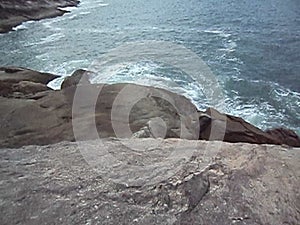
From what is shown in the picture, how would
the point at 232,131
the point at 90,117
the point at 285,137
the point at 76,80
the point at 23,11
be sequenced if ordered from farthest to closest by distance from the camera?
the point at 23,11
the point at 76,80
the point at 285,137
the point at 232,131
the point at 90,117

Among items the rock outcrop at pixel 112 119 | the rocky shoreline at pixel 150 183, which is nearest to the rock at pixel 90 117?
the rock outcrop at pixel 112 119

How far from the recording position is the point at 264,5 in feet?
119

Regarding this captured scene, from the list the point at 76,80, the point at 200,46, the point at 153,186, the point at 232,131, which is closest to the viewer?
the point at 153,186

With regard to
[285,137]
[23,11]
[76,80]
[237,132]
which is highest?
[237,132]

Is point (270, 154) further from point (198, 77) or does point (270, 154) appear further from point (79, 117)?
point (198, 77)

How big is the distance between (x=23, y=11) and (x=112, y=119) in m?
30.6

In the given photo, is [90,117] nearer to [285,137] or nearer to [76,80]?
[285,137]

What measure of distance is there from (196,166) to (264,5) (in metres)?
35.1

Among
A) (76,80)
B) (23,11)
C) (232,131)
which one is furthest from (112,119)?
(23,11)

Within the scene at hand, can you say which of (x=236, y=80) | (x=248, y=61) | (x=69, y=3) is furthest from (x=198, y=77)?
(x=69, y=3)

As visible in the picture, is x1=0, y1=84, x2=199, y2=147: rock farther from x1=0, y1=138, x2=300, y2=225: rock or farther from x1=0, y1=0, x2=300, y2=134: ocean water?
x1=0, y1=0, x2=300, y2=134: ocean water

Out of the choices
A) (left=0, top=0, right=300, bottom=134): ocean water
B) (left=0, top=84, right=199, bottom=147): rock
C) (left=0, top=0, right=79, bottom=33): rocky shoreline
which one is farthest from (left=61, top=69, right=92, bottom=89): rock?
(left=0, top=0, right=79, bottom=33): rocky shoreline

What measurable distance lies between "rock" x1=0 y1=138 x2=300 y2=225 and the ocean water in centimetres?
947

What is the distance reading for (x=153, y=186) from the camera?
12.6 ft
